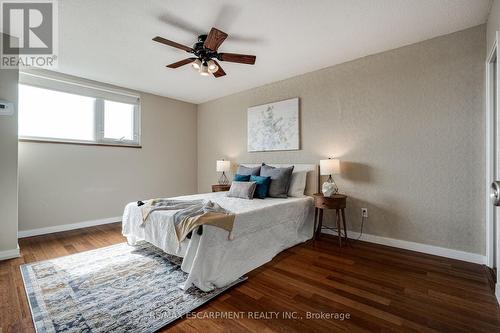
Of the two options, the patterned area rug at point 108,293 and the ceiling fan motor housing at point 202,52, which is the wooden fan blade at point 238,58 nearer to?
the ceiling fan motor housing at point 202,52

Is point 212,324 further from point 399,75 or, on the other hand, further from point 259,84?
point 259,84

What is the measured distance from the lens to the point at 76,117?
12.5ft

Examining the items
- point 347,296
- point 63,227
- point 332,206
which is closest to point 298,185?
point 332,206

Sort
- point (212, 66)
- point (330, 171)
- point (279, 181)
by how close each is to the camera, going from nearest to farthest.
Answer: point (212, 66)
point (330, 171)
point (279, 181)

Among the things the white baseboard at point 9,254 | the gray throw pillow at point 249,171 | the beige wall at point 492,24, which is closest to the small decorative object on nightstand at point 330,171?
the gray throw pillow at point 249,171

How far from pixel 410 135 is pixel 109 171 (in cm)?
482

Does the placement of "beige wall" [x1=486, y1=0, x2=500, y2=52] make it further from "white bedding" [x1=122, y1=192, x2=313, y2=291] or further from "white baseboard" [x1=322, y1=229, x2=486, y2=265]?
"white bedding" [x1=122, y1=192, x2=313, y2=291]

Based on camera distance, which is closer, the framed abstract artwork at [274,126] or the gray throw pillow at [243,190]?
the gray throw pillow at [243,190]

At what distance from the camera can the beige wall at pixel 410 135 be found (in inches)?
95.1

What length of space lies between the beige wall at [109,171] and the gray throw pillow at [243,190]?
2.31 meters

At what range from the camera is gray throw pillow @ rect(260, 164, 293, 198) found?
331cm

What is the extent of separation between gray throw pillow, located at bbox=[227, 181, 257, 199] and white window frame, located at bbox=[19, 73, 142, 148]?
2461 millimetres

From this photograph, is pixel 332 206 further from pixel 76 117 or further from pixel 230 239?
pixel 76 117

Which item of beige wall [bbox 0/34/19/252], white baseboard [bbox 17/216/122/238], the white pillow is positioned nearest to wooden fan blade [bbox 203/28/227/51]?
the white pillow
